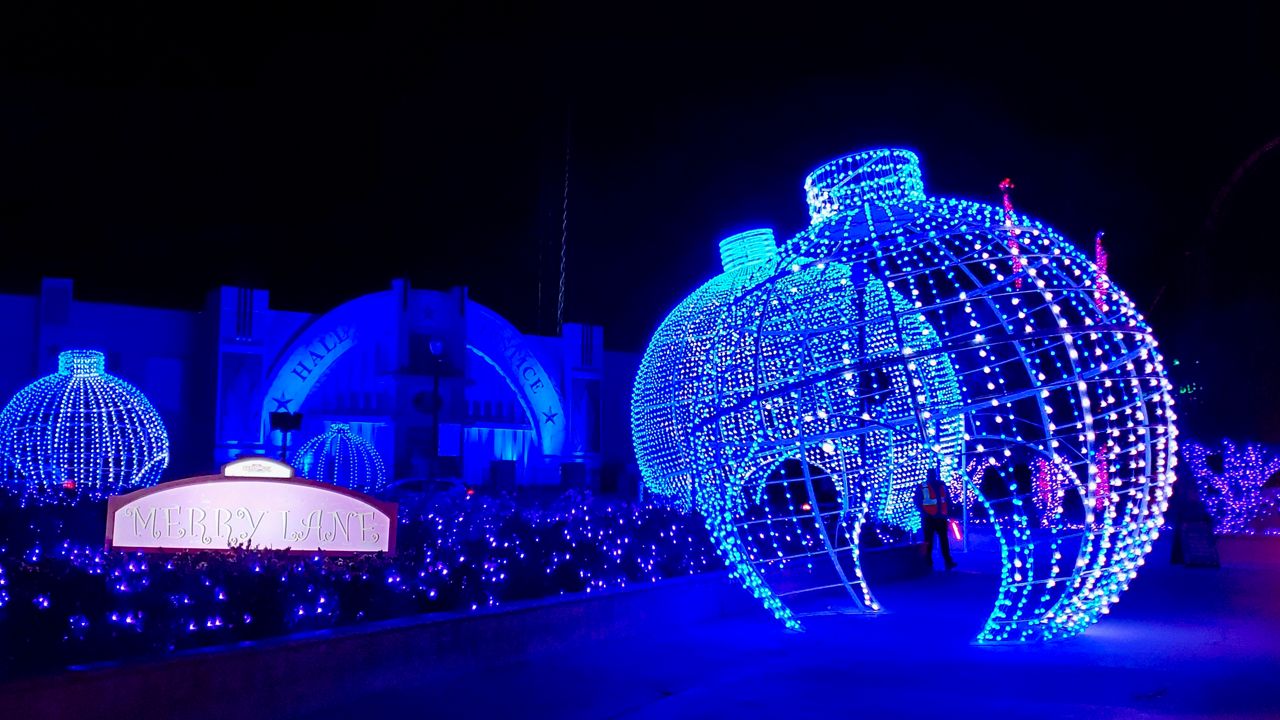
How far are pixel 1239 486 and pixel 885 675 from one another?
17.1m

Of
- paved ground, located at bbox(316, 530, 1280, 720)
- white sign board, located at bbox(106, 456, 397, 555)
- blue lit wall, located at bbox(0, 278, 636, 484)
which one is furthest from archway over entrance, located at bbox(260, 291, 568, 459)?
paved ground, located at bbox(316, 530, 1280, 720)

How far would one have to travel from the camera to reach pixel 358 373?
2995 centimetres

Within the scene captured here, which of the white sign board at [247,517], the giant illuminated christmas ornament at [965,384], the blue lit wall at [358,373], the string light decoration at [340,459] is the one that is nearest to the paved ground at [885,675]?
the giant illuminated christmas ornament at [965,384]

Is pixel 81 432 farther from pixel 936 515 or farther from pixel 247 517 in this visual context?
pixel 247 517

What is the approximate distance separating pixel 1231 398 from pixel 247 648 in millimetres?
23087

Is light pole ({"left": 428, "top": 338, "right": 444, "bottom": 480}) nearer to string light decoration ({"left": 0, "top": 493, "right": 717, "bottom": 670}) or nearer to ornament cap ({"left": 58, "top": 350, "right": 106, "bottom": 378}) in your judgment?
ornament cap ({"left": 58, "top": 350, "right": 106, "bottom": 378})

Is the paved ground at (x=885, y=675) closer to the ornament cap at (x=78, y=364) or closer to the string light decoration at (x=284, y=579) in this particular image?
the string light decoration at (x=284, y=579)

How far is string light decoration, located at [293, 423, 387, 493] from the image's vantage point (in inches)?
1072

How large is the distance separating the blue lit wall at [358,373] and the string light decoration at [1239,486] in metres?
15.2

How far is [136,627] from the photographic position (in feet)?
20.5

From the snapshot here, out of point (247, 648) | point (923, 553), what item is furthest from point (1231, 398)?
point (247, 648)

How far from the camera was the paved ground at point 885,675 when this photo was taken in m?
6.35

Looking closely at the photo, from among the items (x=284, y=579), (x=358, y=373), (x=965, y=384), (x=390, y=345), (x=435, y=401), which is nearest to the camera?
(x=284, y=579)

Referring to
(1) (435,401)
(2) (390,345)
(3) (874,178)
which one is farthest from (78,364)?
(3) (874,178)
